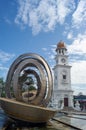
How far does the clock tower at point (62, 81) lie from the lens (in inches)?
2736

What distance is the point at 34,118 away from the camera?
21422 mm

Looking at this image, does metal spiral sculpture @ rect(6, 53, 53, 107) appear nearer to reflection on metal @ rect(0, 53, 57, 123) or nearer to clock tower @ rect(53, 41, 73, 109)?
reflection on metal @ rect(0, 53, 57, 123)

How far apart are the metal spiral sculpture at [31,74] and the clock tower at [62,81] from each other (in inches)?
1686

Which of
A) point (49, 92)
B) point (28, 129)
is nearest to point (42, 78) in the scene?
point (49, 92)

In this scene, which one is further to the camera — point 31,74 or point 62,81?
point 62,81

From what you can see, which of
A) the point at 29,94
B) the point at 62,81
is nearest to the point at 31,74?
the point at 29,94

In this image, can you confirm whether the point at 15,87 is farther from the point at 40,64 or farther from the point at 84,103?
the point at 84,103

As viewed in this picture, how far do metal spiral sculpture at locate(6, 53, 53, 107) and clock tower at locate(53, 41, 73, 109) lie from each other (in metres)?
42.8

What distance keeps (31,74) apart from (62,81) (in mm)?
45835

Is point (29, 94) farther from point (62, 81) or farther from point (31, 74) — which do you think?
point (62, 81)

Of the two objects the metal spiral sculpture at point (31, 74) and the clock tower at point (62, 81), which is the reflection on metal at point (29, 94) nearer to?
the metal spiral sculpture at point (31, 74)

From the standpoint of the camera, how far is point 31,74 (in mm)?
26156

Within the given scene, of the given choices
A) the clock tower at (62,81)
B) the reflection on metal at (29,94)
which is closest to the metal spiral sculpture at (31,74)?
the reflection on metal at (29,94)

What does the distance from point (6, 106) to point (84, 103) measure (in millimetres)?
56971
